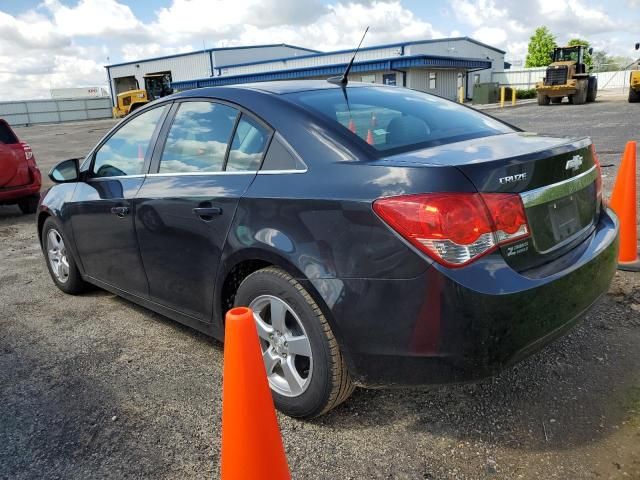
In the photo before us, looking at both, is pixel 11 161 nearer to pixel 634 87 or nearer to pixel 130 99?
pixel 634 87

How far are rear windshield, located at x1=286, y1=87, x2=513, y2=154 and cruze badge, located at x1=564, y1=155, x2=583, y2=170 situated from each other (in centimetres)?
47

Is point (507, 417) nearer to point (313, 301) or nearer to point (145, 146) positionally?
point (313, 301)

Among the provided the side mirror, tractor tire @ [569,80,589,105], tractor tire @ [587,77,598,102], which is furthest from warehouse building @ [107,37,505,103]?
the side mirror

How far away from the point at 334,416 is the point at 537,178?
1.44 metres

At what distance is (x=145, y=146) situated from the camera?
335cm

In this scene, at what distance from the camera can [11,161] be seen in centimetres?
781

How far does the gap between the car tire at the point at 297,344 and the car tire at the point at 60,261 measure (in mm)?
2227

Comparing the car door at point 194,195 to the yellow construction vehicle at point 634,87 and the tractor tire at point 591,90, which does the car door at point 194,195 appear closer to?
the yellow construction vehicle at point 634,87

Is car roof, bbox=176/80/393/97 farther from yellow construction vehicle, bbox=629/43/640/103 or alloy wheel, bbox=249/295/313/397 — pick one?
yellow construction vehicle, bbox=629/43/640/103

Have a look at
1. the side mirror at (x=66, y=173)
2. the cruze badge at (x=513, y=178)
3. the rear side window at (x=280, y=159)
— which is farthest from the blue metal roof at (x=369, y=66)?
the cruze badge at (x=513, y=178)

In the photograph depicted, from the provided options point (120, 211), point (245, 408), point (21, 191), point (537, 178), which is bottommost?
point (21, 191)

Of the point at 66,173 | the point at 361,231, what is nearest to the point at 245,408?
the point at 361,231

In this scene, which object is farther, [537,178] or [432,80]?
[432,80]

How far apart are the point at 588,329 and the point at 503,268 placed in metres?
1.69
